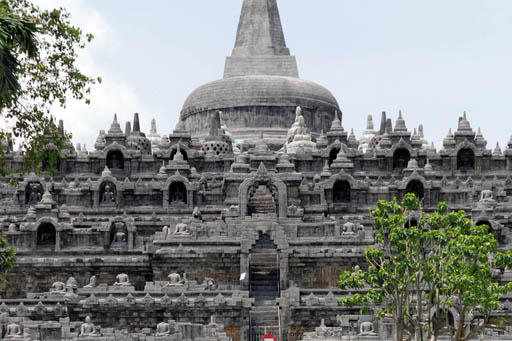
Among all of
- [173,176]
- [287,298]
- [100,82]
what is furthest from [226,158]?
[100,82]

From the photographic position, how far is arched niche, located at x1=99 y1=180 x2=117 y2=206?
7925cm

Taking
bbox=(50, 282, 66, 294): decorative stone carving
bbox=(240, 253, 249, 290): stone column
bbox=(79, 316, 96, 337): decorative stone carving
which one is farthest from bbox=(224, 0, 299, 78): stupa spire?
bbox=(79, 316, 96, 337): decorative stone carving

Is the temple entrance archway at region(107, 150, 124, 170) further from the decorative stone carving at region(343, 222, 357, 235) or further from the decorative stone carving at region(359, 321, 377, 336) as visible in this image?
the decorative stone carving at region(359, 321, 377, 336)

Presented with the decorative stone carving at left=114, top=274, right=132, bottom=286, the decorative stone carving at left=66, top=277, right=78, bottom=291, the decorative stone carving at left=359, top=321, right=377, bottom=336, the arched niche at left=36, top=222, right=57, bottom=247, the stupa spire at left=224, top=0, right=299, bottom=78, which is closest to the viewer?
the decorative stone carving at left=359, top=321, right=377, bottom=336

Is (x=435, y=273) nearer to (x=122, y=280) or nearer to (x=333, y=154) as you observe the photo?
(x=122, y=280)

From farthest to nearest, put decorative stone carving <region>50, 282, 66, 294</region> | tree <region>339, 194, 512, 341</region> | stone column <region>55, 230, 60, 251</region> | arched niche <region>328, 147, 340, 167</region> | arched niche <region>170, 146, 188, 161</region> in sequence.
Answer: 1. arched niche <region>328, 147, 340, 167</region>
2. arched niche <region>170, 146, 188, 161</region>
3. stone column <region>55, 230, 60, 251</region>
4. decorative stone carving <region>50, 282, 66, 294</region>
5. tree <region>339, 194, 512, 341</region>

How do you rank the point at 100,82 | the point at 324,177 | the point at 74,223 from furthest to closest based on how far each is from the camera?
the point at 324,177 < the point at 74,223 < the point at 100,82

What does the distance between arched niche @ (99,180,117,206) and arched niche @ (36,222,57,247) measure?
813cm

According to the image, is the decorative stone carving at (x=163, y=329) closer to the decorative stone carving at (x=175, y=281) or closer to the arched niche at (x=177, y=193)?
Answer: the decorative stone carving at (x=175, y=281)

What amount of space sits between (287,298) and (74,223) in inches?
750

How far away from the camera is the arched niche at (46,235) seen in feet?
233

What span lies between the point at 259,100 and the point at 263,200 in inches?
897

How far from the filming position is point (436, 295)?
53.1m

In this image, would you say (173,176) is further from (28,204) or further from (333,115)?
(333,115)
